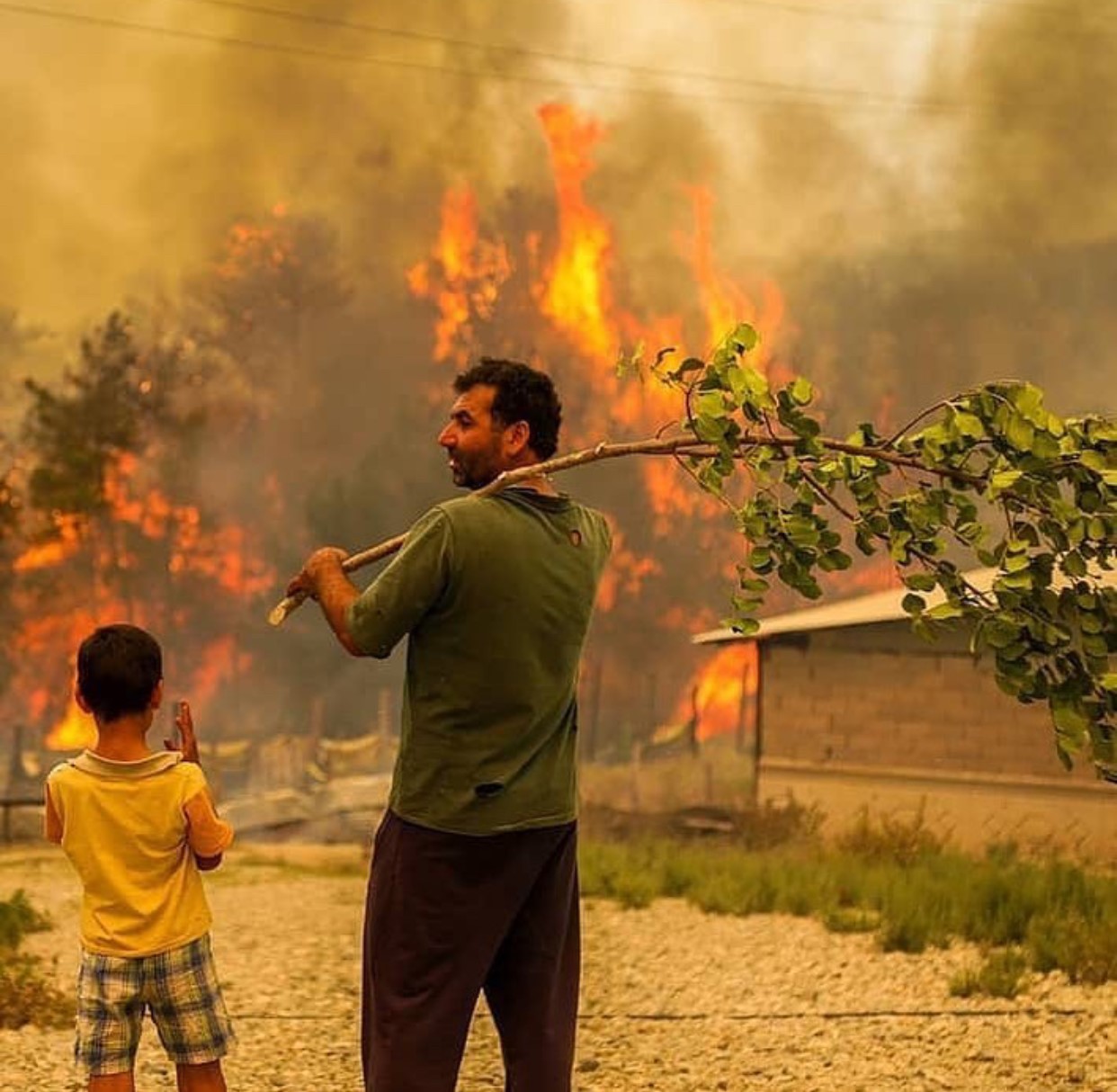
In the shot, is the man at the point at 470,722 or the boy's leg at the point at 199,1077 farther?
the boy's leg at the point at 199,1077

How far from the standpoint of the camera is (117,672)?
383 cm

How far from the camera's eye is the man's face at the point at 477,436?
377 centimetres

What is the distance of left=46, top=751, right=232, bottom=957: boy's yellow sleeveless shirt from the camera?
391 centimetres

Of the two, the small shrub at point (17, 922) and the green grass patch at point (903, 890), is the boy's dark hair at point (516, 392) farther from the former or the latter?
the small shrub at point (17, 922)

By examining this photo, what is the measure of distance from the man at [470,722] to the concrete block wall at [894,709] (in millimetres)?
9785

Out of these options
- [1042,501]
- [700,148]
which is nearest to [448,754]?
[1042,501]

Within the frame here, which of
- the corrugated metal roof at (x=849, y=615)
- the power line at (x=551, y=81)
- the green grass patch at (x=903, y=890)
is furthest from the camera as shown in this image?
the power line at (x=551, y=81)

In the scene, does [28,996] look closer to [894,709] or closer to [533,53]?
[894,709]

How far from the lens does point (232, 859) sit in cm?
1590

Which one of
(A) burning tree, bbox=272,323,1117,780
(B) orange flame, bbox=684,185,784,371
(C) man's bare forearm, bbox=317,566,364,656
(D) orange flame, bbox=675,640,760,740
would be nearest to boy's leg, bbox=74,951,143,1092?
(C) man's bare forearm, bbox=317,566,364,656

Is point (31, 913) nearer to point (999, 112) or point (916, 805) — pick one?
point (916, 805)

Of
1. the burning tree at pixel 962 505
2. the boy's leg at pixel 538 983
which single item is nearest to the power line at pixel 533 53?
the burning tree at pixel 962 505

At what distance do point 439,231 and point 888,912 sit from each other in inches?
381

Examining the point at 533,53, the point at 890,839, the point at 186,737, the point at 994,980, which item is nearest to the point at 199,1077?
the point at 186,737
